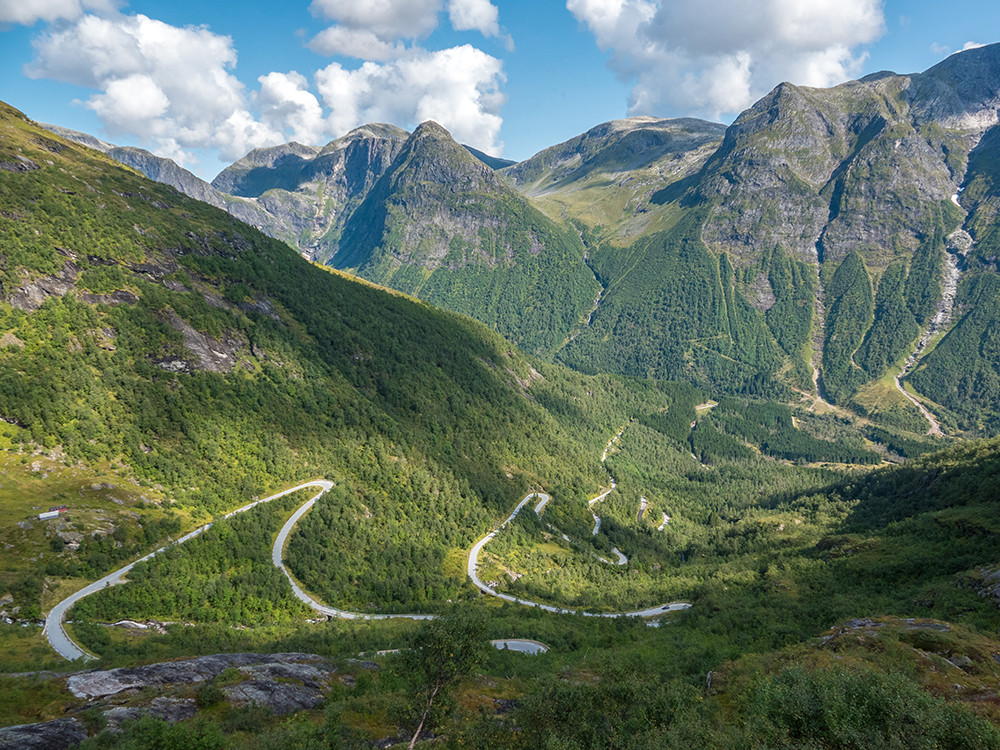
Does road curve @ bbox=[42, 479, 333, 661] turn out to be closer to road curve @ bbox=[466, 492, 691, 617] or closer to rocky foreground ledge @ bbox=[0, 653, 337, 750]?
rocky foreground ledge @ bbox=[0, 653, 337, 750]

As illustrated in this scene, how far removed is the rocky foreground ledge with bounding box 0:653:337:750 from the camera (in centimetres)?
3612

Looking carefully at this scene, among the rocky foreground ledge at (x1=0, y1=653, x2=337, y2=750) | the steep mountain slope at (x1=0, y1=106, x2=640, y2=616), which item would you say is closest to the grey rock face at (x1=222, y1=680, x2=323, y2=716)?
the rocky foreground ledge at (x1=0, y1=653, x2=337, y2=750)

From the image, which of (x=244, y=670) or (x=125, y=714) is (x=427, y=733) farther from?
(x=125, y=714)

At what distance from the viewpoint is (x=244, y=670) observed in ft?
180

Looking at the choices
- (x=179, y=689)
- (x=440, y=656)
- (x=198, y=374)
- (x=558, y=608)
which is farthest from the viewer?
(x=198, y=374)

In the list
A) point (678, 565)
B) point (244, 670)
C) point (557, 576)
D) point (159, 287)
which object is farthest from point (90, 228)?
point (678, 565)

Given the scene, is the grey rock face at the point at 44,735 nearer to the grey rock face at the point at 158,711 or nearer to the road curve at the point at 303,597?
the grey rock face at the point at 158,711

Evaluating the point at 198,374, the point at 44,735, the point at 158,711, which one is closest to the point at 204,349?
the point at 198,374

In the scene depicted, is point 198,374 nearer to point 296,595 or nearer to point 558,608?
point 296,595

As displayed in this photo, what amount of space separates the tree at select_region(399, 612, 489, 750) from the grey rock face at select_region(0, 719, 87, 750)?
24352 mm

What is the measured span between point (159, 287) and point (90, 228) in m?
24.3

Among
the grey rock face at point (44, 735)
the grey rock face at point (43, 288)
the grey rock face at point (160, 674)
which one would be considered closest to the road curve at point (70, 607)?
the grey rock face at point (160, 674)

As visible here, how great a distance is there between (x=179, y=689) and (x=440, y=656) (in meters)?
25.7

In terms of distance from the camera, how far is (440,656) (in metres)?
45.7
